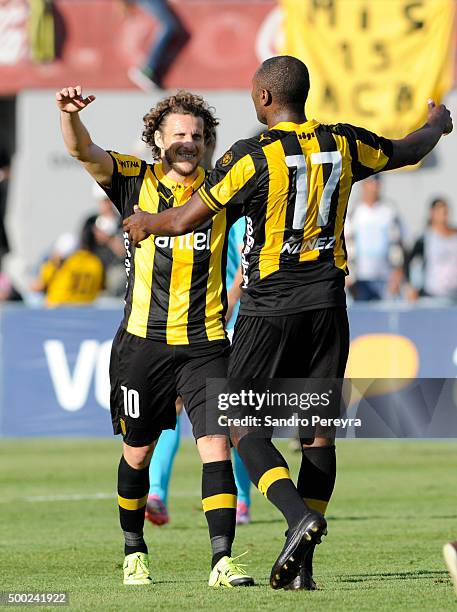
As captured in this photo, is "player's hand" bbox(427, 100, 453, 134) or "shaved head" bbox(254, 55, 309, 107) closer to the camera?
"shaved head" bbox(254, 55, 309, 107)

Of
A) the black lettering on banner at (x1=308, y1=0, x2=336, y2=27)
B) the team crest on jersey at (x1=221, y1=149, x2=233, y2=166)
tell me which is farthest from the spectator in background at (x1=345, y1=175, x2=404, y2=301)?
the team crest on jersey at (x1=221, y1=149, x2=233, y2=166)

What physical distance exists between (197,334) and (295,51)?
12.4m

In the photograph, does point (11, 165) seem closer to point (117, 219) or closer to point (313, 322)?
point (117, 219)

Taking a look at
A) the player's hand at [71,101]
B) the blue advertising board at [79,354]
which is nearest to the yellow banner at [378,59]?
the blue advertising board at [79,354]

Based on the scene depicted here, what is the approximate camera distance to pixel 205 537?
9.27 metres

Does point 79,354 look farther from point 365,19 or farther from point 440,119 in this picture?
point 440,119

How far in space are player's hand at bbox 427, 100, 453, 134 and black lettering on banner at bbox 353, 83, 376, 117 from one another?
1244cm

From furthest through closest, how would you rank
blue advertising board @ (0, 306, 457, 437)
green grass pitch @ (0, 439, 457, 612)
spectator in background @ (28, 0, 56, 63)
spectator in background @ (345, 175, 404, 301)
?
spectator in background @ (28, 0, 56, 63)
spectator in background @ (345, 175, 404, 301)
blue advertising board @ (0, 306, 457, 437)
green grass pitch @ (0, 439, 457, 612)

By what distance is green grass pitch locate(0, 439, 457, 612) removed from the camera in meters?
6.64

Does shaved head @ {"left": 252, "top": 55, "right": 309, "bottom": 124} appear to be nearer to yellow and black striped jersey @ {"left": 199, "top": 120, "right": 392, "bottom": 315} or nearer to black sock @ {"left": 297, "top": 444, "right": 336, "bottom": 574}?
yellow and black striped jersey @ {"left": 199, "top": 120, "right": 392, "bottom": 315}

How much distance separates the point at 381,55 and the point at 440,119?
41.8 ft

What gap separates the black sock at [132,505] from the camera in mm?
7324

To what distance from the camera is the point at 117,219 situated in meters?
18.3

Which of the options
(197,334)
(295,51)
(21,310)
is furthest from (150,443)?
(295,51)
